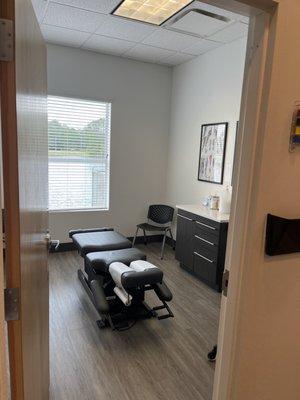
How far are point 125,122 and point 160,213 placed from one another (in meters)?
1.51

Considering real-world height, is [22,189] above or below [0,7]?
below

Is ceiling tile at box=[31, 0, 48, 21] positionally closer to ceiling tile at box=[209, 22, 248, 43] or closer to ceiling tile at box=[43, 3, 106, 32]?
ceiling tile at box=[43, 3, 106, 32]

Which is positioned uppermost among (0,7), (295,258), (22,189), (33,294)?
(0,7)

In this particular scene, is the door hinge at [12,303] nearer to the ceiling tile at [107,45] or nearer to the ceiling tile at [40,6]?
the ceiling tile at [40,6]

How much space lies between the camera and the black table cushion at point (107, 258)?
2679 mm

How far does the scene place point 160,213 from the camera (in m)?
4.68

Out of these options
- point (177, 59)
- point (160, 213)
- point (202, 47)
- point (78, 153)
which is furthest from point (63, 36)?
point (160, 213)

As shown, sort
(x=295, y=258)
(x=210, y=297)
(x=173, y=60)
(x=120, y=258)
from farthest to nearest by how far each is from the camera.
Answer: (x=173, y=60), (x=210, y=297), (x=120, y=258), (x=295, y=258)

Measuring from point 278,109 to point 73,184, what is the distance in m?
3.65

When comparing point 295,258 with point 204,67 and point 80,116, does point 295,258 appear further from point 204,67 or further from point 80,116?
point 80,116

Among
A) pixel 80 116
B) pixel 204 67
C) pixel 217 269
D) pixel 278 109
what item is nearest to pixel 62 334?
pixel 217 269

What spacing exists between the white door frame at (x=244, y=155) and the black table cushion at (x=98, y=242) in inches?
74.3

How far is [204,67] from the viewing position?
13.2 ft

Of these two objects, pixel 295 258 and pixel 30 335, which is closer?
pixel 30 335
